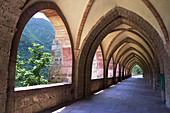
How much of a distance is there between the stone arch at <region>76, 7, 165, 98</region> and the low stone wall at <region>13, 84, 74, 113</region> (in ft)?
3.21

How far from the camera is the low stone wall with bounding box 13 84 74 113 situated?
125 inches

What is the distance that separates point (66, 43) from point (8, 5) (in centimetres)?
307

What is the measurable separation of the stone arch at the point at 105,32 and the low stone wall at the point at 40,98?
98 centimetres

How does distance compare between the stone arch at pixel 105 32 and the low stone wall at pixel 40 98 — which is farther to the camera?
the stone arch at pixel 105 32

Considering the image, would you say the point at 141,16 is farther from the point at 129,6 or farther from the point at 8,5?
the point at 8,5

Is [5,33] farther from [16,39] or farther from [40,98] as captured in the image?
[40,98]

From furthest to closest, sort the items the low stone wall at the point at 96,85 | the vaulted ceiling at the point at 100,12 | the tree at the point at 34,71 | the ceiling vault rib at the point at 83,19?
the tree at the point at 34,71 < the low stone wall at the point at 96,85 < the ceiling vault rib at the point at 83,19 < the vaulted ceiling at the point at 100,12

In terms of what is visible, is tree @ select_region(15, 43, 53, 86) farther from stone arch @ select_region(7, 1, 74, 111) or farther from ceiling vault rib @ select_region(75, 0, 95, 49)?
stone arch @ select_region(7, 1, 74, 111)

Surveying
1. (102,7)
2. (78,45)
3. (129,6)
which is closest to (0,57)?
(78,45)

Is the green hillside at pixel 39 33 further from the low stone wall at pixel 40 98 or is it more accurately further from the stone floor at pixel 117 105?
the low stone wall at pixel 40 98

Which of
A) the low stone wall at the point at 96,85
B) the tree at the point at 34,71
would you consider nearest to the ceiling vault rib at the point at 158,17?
the low stone wall at the point at 96,85

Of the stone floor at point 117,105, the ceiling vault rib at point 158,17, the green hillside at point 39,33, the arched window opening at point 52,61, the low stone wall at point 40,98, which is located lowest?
the stone floor at point 117,105

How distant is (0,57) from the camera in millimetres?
2656

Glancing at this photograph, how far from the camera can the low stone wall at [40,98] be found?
3184 mm
